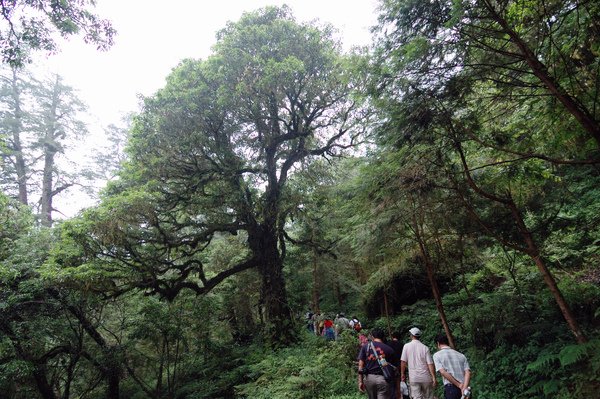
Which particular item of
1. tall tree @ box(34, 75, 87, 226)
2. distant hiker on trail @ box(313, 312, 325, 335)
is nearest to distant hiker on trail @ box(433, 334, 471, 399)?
distant hiker on trail @ box(313, 312, 325, 335)

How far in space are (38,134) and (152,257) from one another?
16.1m

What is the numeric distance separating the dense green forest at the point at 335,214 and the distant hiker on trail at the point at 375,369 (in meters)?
2.32

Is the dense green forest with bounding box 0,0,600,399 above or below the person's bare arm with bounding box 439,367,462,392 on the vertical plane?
above

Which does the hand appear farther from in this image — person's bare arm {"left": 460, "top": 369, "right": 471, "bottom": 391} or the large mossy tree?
the large mossy tree

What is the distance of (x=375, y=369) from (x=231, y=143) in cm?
965

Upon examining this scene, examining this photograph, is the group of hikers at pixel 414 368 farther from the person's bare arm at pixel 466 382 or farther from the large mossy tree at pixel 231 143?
the large mossy tree at pixel 231 143

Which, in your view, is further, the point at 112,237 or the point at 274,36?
the point at 274,36

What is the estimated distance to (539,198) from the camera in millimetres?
6207

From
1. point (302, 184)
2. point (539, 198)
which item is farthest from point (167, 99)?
point (539, 198)

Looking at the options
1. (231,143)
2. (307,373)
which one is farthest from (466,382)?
(231,143)

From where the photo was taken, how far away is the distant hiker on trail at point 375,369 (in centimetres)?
479

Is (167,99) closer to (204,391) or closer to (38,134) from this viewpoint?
(204,391)

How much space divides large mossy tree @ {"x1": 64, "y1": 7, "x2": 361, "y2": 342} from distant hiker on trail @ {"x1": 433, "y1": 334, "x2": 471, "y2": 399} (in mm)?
8145

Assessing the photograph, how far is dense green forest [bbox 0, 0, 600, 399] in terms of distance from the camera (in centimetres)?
461
